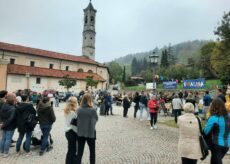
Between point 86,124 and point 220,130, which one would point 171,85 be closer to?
point 220,130

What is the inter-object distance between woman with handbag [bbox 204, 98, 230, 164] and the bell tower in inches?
2405

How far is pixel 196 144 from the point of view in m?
3.98

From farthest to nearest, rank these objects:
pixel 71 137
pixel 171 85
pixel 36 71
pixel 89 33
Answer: pixel 89 33
pixel 36 71
pixel 171 85
pixel 71 137

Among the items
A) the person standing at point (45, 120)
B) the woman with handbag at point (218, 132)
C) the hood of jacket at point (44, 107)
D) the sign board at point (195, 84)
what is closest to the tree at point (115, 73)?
the sign board at point (195, 84)

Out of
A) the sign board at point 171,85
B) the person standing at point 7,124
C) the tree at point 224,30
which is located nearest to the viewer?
the person standing at point 7,124

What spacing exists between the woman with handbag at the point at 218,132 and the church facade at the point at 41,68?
32.5m

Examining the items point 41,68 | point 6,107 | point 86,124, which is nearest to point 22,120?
point 6,107

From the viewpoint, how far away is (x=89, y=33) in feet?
207

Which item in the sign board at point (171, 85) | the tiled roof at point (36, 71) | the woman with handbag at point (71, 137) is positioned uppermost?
the tiled roof at point (36, 71)

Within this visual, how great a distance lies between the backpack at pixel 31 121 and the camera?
645 centimetres

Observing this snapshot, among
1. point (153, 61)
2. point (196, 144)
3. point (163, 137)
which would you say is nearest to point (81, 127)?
point (196, 144)

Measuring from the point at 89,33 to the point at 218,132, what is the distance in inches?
2436

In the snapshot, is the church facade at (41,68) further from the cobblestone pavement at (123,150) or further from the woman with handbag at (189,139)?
the woman with handbag at (189,139)

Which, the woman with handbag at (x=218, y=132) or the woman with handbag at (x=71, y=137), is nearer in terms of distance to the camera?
the woman with handbag at (x=218, y=132)
